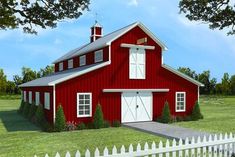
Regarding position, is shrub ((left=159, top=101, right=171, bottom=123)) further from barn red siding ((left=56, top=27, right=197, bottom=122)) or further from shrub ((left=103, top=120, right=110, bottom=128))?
shrub ((left=103, top=120, right=110, bottom=128))

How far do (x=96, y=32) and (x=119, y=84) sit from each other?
15.1m

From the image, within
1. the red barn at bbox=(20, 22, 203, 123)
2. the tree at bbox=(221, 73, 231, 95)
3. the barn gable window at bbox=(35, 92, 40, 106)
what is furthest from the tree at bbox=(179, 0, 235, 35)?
the tree at bbox=(221, 73, 231, 95)

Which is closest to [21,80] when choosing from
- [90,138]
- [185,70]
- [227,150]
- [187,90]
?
[185,70]

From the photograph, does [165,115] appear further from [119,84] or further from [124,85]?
[119,84]

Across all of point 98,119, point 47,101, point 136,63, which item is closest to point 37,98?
point 47,101

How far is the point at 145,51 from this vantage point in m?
26.1

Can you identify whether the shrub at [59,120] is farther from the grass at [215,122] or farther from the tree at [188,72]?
the tree at [188,72]

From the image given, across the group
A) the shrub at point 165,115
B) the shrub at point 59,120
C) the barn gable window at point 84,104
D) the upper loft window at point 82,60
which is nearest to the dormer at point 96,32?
the upper loft window at point 82,60

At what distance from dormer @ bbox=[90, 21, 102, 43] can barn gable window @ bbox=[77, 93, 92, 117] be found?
52.5 feet

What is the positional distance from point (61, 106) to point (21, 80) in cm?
7487

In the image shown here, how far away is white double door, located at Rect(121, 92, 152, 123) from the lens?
2486 cm

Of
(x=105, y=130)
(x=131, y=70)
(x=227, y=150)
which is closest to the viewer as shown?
(x=227, y=150)

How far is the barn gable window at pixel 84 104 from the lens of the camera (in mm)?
22766

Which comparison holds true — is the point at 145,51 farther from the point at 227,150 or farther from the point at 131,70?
Answer: the point at 227,150
